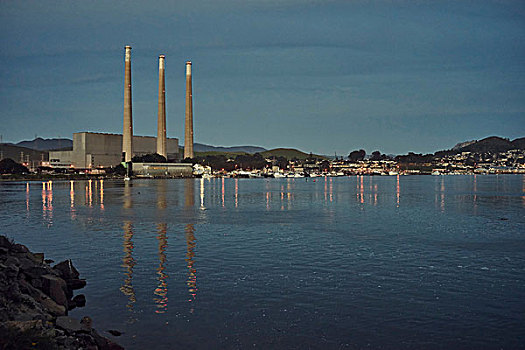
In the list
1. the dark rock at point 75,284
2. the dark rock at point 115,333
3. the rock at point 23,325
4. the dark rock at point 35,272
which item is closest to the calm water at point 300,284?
the dark rock at point 115,333

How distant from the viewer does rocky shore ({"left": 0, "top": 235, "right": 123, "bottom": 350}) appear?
9.97m

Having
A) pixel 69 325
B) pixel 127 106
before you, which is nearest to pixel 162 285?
pixel 69 325

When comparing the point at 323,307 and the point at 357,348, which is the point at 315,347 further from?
the point at 323,307

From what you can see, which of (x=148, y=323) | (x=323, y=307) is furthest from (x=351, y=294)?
(x=148, y=323)

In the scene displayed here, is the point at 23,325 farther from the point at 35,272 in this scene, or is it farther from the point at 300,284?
the point at 300,284

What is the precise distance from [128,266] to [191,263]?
2.86 metres

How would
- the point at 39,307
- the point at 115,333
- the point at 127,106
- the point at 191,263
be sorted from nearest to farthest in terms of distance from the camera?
the point at 39,307 < the point at 115,333 < the point at 191,263 < the point at 127,106

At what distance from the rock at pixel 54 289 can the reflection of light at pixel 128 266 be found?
6.64ft

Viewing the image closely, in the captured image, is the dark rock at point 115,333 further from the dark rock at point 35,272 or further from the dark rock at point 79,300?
the dark rock at point 35,272

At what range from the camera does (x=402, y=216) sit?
4791cm

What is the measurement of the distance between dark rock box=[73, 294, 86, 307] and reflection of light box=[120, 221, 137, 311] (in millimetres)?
1464

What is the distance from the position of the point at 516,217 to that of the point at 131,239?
35.3 metres

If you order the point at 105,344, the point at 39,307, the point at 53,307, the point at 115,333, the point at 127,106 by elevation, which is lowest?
the point at 115,333

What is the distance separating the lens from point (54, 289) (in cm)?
1569
